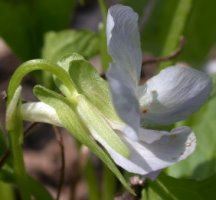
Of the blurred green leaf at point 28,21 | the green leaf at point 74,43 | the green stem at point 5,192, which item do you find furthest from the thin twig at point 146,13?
the green stem at point 5,192

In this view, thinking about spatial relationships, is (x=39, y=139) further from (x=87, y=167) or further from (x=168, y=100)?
(x=168, y=100)

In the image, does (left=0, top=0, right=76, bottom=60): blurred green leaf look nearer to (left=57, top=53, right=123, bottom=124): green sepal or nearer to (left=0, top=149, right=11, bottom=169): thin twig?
(left=0, top=149, right=11, bottom=169): thin twig

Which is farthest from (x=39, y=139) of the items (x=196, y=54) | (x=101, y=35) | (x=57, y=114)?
(x=57, y=114)

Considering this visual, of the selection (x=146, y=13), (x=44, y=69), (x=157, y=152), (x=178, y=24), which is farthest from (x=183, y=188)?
(x=146, y=13)

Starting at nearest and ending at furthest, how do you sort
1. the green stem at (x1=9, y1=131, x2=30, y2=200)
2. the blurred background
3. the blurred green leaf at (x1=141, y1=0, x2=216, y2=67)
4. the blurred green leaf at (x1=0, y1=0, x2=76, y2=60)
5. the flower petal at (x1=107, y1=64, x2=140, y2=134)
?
the flower petal at (x1=107, y1=64, x2=140, y2=134) → the green stem at (x1=9, y1=131, x2=30, y2=200) → the blurred background → the blurred green leaf at (x1=0, y1=0, x2=76, y2=60) → the blurred green leaf at (x1=141, y1=0, x2=216, y2=67)

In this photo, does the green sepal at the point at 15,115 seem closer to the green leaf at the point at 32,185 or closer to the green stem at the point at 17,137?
the green stem at the point at 17,137

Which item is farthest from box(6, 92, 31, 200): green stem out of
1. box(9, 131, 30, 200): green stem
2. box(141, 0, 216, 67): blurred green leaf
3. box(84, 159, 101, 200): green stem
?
box(141, 0, 216, 67): blurred green leaf
